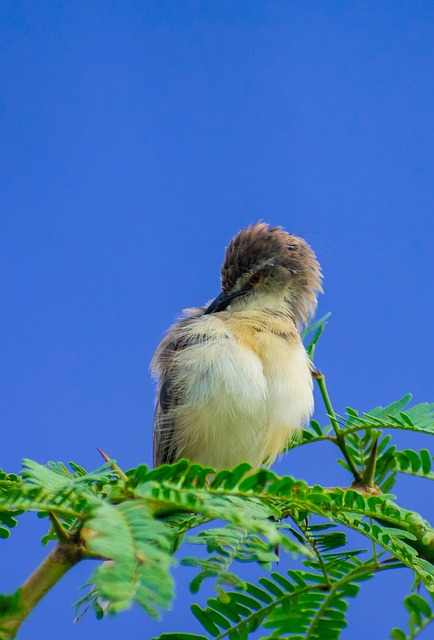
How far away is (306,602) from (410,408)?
69 cm

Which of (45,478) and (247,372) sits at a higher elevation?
(247,372)

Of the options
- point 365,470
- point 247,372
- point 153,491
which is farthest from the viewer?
point 247,372

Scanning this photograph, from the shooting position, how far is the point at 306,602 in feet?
5.41

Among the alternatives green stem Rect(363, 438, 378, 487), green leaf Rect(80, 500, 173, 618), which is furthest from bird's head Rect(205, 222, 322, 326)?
green leaf Rect(80, 500, 173, 618)

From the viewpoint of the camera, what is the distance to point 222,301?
4082 mm

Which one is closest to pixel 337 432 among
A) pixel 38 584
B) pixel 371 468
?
pixel 371 468

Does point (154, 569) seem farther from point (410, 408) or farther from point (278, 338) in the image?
point (278, 338)

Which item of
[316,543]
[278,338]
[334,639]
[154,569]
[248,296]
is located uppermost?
[248,296]

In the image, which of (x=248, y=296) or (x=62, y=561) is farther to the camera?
(x=248, y=296)

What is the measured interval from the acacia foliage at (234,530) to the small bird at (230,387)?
1146 mm

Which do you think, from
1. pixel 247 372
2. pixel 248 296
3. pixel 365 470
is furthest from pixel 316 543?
pixel 248 296

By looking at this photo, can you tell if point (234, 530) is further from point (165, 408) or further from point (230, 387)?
point (165, 408)

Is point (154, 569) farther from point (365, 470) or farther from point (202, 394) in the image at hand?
point (202, 394)

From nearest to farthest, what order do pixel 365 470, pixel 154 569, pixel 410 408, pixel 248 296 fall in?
pixel 154 569 < pixel 365 470 < pixel 410 408 < pixel 248 296
